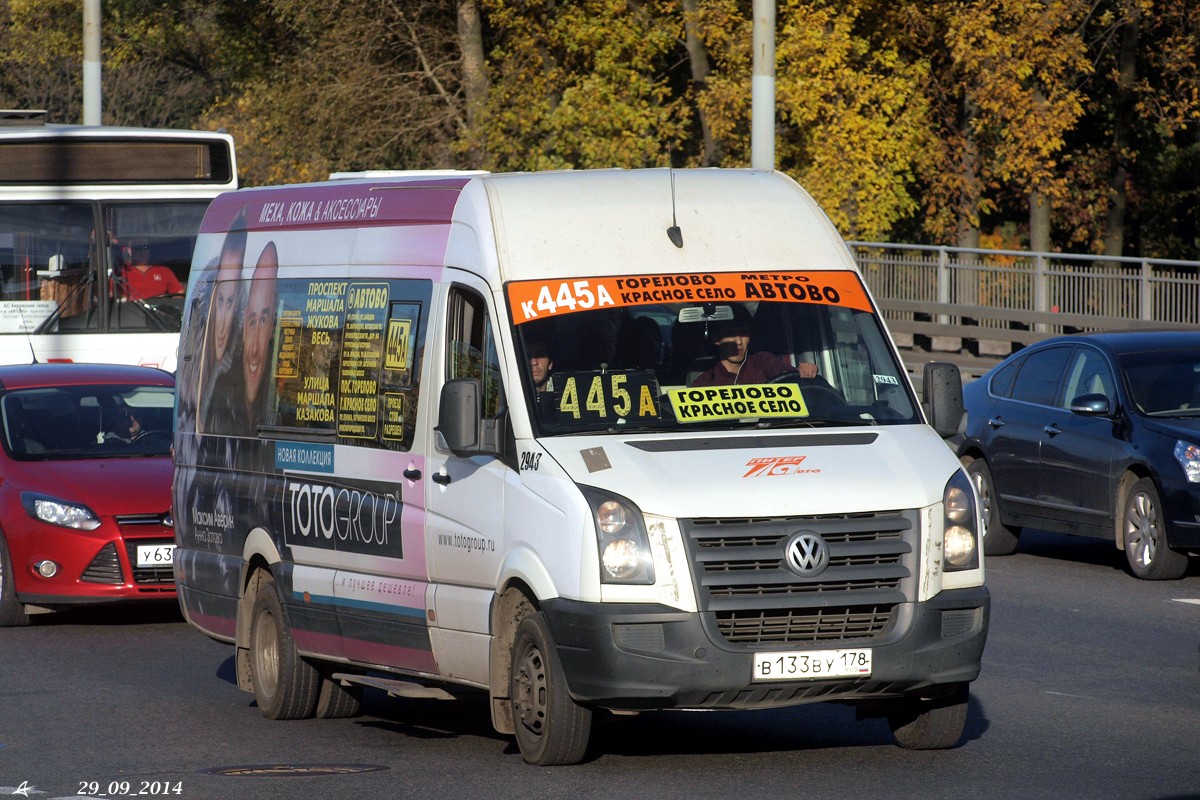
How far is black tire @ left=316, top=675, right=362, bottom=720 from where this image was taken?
10.0 meters

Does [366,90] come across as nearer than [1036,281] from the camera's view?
No

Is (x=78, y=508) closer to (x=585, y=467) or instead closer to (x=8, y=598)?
(x=8, y=598)

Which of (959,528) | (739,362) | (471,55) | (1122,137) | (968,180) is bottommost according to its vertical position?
(959,528)

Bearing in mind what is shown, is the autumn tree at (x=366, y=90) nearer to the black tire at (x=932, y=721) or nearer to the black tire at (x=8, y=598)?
the black tire at (x=8, y=598)

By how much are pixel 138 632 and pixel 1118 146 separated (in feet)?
117

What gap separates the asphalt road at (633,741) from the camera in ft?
25.9

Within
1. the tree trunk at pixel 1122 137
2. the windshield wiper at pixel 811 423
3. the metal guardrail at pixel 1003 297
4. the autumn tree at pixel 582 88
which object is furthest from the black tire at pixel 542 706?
the tree trunk at pixel 1122 137

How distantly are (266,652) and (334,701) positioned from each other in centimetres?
41

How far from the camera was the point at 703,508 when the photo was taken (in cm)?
772

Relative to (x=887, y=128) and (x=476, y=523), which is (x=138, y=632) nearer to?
(x=476, y=523)

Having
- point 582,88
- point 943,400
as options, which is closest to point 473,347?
point 943,400

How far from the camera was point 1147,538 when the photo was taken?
1440 centimetres

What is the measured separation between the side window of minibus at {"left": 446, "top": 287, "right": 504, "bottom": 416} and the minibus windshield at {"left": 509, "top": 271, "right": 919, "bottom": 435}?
0.17 m

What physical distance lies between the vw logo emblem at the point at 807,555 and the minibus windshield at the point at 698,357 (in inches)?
29.0
